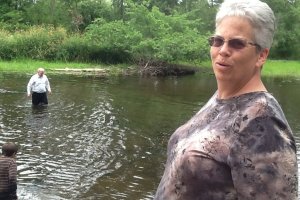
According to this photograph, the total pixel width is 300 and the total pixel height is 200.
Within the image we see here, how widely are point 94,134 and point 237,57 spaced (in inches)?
511

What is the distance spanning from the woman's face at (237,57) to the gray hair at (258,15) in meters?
0.02

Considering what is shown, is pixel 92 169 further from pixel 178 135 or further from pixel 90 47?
pixel 90 47

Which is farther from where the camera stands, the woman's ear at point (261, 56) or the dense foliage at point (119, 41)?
the dense foliage at point (119, 41)

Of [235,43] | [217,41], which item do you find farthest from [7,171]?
[235,43]

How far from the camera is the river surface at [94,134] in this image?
10.0m

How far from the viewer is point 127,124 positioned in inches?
664

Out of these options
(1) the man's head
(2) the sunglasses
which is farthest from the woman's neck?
(1) the man's head

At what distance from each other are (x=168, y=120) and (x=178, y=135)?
1593cm

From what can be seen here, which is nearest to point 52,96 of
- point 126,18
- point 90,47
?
point 90,47

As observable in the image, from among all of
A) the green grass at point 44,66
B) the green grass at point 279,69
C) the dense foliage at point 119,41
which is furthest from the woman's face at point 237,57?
the green grass at point 279,69

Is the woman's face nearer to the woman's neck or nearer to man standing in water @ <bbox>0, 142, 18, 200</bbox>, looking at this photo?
the woman's neck

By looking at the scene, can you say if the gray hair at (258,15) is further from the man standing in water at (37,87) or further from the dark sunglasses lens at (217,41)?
the man standing in water at (37,87)

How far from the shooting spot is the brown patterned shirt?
1.82 m

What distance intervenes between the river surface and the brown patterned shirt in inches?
292
